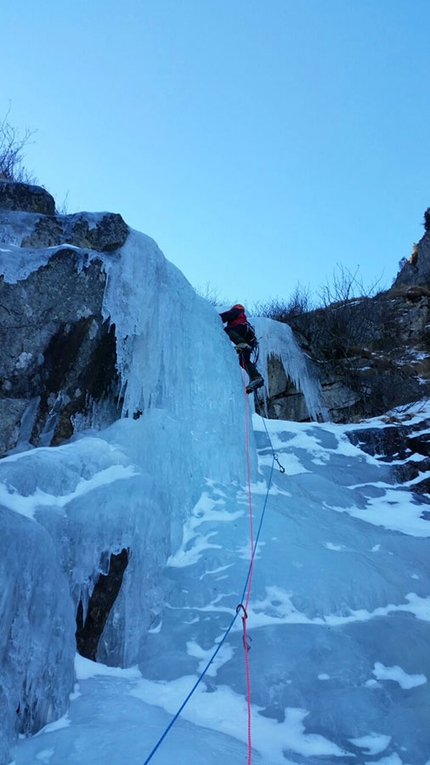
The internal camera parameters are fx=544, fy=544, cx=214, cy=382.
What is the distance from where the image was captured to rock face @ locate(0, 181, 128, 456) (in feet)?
18.0

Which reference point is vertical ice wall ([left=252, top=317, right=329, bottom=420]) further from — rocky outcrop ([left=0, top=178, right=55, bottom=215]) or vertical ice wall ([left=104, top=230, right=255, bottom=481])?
rocky outcrop ([left=0, top=178, right=55, bottom=215])

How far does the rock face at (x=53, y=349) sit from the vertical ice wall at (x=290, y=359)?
4.63 metres

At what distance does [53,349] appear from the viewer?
18.9 feet

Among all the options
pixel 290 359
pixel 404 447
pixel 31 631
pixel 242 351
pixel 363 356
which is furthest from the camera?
pixel 363 356

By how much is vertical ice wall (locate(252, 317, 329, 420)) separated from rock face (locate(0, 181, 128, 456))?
4.63 meters

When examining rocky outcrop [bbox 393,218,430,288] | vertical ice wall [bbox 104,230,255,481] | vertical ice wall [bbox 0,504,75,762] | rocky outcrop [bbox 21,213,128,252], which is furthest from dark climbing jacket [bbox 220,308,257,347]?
rocky outcrop [bbox 393,218,430,288]

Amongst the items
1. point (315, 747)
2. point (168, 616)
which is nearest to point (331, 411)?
point (168, 616)

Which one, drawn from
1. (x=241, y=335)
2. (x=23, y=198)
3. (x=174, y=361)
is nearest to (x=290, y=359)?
(x=241, y=335)

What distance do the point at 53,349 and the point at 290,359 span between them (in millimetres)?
5701

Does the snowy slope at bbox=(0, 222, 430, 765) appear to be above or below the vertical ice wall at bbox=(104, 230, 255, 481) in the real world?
below

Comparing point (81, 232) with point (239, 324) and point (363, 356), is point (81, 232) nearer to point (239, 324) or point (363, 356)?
point (239, 324)

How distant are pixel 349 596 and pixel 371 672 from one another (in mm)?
754

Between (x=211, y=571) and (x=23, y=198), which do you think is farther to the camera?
(x=23, y=198)

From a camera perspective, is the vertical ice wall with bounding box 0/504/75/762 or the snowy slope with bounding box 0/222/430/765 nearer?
the vertical ice wall with bounding box 0/504/75/762
